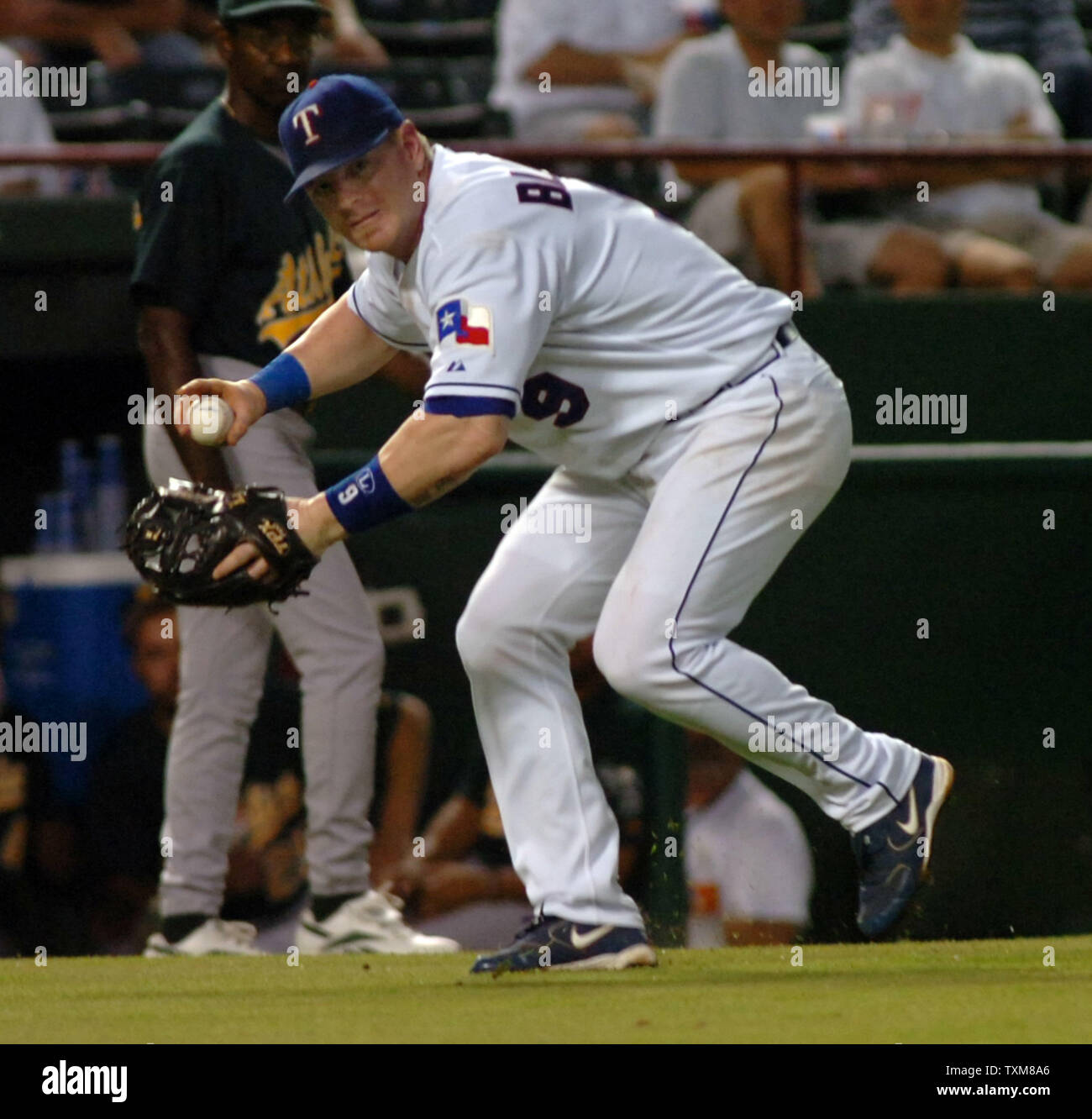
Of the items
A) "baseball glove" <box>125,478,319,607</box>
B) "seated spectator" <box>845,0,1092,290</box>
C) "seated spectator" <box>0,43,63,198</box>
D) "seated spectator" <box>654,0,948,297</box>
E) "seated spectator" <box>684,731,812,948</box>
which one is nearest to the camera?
"baseball glove" <box>125,478,319,607</box>

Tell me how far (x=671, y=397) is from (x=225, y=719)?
1649 millimetres

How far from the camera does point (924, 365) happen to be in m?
6.37

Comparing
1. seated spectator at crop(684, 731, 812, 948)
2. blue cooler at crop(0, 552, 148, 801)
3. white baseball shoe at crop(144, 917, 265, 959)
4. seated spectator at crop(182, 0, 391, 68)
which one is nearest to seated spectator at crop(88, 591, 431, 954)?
blue cooler at crop(0, 552, 148, 801)

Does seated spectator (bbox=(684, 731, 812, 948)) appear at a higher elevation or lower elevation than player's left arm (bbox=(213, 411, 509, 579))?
lower

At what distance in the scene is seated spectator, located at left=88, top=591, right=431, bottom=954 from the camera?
5.60 metres

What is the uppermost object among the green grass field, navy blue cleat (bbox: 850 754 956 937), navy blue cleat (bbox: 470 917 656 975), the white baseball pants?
the white baseball pants

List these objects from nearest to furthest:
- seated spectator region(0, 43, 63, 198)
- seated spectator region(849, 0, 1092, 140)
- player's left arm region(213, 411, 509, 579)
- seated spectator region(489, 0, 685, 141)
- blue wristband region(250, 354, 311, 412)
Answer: player's left arm region(213, 411, 509, 579)
blue wristband region(250, 354, 311, 412)
seated spectator region(0, 43, 63, 198)
seated spectator region(489, 0, 685, 141)
seated spectator region(849, 0, 1092, 140)

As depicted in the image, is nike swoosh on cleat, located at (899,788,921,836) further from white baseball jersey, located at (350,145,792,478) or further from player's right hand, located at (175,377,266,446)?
player's right hand, located at (175,377,266,446)

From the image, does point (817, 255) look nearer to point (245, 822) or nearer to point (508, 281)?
point (245, 822)

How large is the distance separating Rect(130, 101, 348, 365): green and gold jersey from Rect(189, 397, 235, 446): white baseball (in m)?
1.02

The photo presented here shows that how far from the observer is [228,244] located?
4.93 metres

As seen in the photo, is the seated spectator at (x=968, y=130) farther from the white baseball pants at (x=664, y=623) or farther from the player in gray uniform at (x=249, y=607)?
the white baseball pants at (x=664, y=623)

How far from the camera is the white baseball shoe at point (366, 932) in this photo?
15.9ft

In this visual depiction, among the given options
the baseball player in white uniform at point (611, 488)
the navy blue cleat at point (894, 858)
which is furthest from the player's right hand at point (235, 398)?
the navy blue cleat at point (894, 858)
